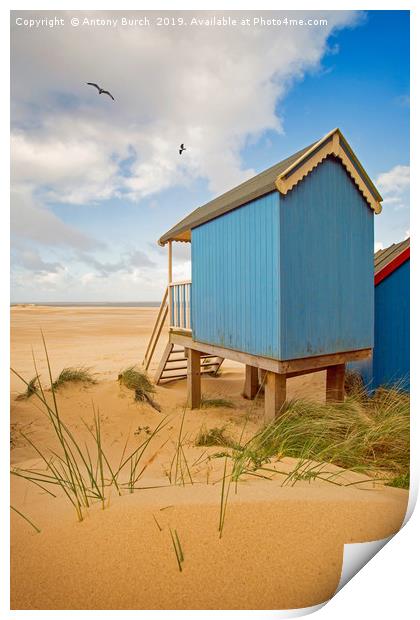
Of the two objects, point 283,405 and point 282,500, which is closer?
point 282,500

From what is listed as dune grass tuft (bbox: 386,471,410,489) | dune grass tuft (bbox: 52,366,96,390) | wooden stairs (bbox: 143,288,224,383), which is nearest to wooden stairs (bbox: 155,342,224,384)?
wooden stairs (bbox: 143,288,224,383)

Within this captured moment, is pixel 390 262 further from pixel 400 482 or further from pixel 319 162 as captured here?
pixel 400 482

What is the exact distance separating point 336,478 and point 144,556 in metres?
1.44

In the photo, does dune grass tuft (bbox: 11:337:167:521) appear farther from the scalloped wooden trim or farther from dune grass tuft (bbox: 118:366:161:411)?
the scalloped wooden trim

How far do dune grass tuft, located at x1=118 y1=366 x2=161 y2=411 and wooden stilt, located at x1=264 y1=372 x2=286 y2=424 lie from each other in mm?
2523

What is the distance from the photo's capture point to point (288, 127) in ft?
10.2

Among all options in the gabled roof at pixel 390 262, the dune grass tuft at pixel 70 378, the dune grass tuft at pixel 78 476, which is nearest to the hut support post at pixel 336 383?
the gabled roof at pixel 390 262

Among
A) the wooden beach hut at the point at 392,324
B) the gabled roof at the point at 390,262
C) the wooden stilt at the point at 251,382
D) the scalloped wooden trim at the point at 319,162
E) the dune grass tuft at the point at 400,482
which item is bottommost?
the wooden stilt at the point at 251,382

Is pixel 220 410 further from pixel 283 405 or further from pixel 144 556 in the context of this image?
pixel 144 556

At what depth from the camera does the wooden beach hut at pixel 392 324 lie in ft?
18.6

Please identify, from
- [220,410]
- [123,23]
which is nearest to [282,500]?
[123,23]

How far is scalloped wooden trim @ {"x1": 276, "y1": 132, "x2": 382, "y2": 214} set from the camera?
394 cm

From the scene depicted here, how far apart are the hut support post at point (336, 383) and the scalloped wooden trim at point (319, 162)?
2684 millimetres

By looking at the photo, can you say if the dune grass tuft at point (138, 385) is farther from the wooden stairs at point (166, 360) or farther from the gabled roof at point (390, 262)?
the gabled roof at point (390, 262)
